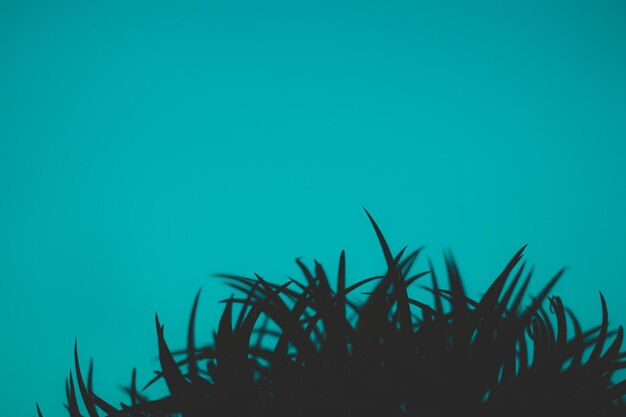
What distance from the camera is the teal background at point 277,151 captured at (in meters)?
0.90

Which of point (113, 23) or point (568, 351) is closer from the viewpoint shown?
point (568, 351)

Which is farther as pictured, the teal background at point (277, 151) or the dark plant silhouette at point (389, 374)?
the teal background at point (277, 151)

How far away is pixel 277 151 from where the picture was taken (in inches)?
37.9

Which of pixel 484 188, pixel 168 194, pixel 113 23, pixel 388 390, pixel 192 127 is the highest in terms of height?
pixel 113 23

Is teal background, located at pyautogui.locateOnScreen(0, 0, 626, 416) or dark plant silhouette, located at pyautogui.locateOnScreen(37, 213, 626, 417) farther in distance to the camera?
teal background, located at pyautogui.locateOnScreen(0, 0, 626, 416)

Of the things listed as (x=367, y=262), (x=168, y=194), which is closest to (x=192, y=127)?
(x=168, y=194)

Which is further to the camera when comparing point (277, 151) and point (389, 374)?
point (277, 151)

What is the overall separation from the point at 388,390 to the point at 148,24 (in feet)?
3.15

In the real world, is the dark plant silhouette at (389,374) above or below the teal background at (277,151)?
below

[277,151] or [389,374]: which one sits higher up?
[277,151]

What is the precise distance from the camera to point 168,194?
0.94 metres

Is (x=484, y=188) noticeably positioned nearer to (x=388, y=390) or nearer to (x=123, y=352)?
(x=388, y=390)

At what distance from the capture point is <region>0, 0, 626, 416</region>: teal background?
2.96ft

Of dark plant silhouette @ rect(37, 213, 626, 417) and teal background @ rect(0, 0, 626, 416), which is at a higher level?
teal background @ rect(0, 0, 626, 416)
